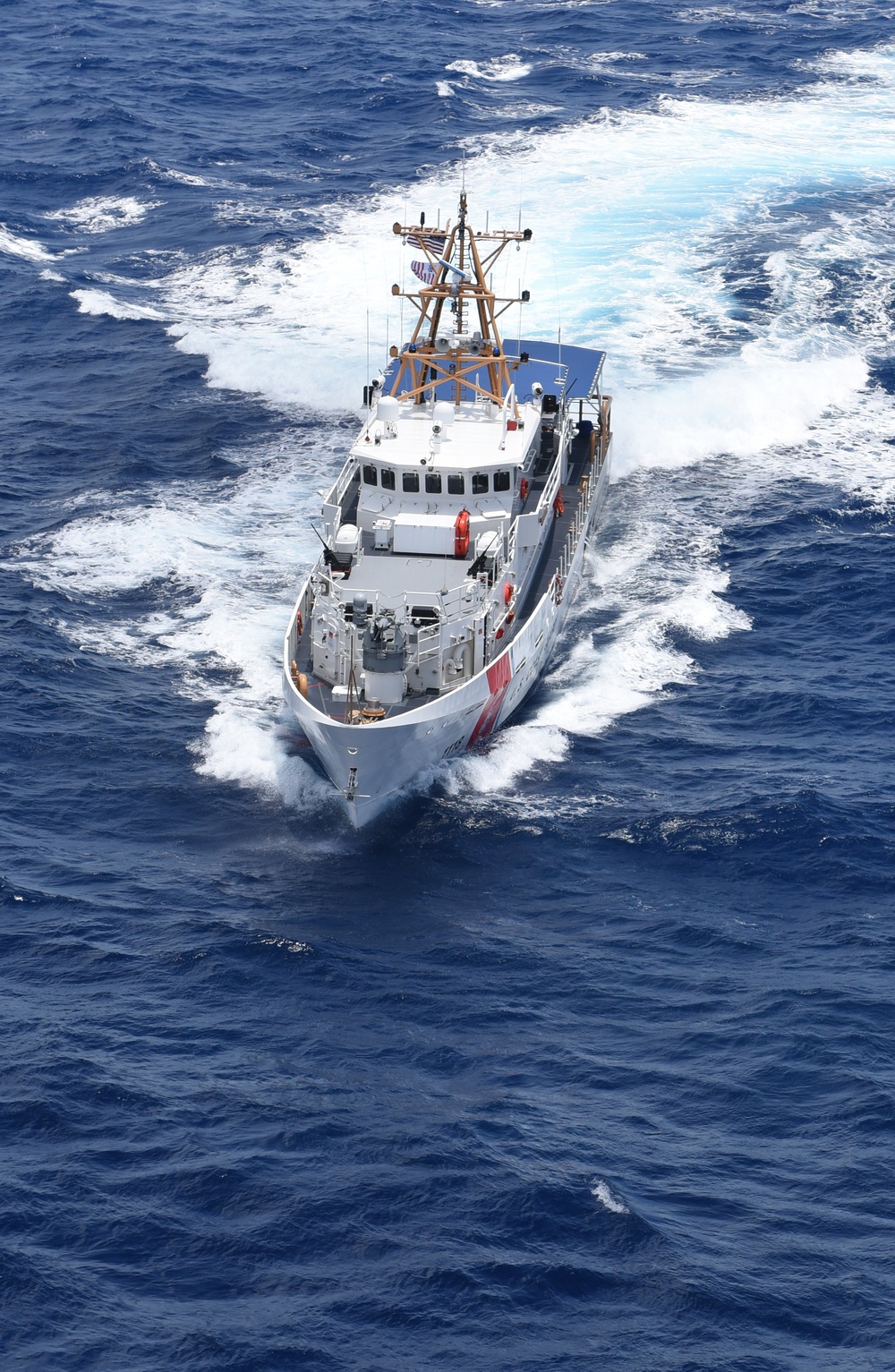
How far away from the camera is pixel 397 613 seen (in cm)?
4462

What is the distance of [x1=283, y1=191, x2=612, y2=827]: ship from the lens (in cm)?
4212

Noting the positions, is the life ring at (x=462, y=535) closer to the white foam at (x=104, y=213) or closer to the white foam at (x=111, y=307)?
the white foam at (x=111, y=307)

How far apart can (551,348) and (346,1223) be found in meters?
40.3

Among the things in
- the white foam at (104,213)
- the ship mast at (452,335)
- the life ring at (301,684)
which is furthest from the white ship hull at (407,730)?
the white foam at (104,213)

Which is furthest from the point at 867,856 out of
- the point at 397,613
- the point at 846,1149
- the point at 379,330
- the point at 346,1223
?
the point at 379,330

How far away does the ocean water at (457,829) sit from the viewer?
2842cm

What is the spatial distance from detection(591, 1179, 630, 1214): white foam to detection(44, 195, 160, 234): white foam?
62.4 metres

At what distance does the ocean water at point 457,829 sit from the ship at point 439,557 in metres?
1.69

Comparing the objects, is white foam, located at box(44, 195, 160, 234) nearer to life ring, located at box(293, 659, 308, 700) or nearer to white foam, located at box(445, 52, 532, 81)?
white foam, located at box(445, 52, 532, 81)

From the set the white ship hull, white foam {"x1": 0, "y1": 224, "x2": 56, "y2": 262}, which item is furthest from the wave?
white foam {"x1": 0, "y1": 224, "x2": 56, "y2": 262}

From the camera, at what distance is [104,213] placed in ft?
270

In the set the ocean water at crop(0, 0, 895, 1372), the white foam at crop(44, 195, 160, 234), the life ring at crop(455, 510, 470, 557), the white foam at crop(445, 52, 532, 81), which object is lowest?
the ocean water at crop(0, 0, 895, 1372)

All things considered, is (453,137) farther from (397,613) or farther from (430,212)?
(397,613)

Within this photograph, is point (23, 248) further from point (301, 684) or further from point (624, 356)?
point (301, 684)
